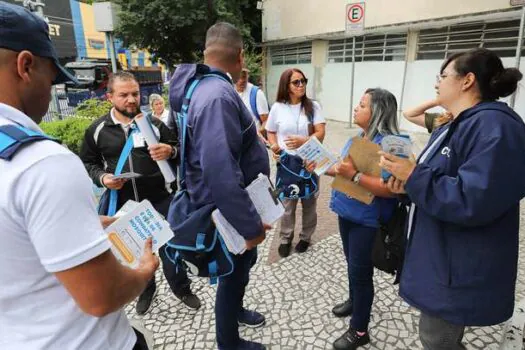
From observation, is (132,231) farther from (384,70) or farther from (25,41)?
(384,70)

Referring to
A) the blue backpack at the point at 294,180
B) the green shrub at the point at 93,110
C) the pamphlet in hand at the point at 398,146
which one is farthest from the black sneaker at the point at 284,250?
the green shrub at the point at 93,110

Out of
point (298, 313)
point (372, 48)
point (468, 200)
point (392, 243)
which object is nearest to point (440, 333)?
point (392, 243)

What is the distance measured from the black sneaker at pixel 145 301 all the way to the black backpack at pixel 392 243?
1898mm

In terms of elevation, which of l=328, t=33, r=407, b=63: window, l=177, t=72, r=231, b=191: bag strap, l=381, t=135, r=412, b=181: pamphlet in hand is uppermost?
l=328, t=33, r=407, b=63: window

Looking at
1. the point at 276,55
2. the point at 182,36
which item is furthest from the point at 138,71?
the point at 276,55

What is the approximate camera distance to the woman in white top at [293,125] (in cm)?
364

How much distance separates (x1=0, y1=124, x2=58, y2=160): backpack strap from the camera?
33.5 inches

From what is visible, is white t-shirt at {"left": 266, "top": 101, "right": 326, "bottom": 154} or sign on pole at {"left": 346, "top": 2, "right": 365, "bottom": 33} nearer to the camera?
white t-shirt at {"left": 266, "top": 101, "right": 326, "bottom": 154}

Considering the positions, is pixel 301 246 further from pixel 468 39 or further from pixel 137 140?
pixel 468 39

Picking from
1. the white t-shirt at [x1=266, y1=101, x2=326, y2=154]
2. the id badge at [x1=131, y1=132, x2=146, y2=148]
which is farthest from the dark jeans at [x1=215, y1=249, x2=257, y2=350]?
the white t-shirt at [x1=266, y1=101, x2=326, y2=154]

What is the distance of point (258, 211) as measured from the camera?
1.99 m

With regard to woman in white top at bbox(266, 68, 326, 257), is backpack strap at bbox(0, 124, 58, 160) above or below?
above

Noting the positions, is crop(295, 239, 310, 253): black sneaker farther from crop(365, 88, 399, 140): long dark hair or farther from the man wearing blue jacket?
crop(365, 88, 399, 140): long dark hair

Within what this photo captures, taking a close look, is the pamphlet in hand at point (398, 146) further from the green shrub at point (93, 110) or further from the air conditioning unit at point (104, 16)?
the air conditioning unit at point (104, 16)
